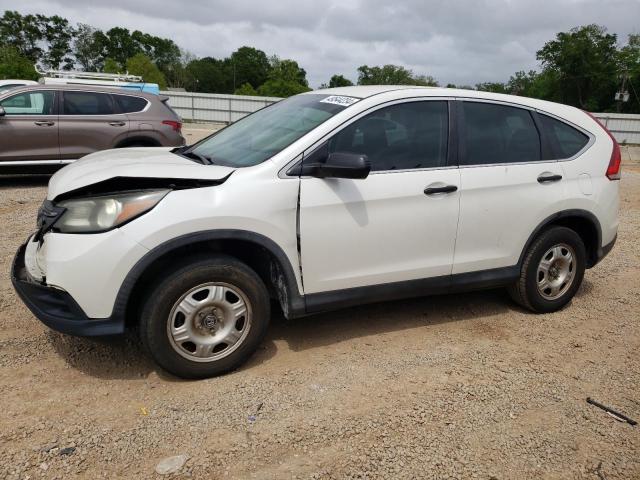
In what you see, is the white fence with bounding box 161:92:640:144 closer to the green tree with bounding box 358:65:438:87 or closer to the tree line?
the tree line

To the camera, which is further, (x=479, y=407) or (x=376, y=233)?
(x=376, y=233)

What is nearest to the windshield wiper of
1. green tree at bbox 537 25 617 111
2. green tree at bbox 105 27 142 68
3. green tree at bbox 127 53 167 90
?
green tree at bbox 537 25 617 111

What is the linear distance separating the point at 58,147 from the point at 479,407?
26.8ft

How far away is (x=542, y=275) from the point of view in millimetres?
4176

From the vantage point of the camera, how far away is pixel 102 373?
124 inches

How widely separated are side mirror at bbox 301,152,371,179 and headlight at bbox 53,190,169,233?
89 cm

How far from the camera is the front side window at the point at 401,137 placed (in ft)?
11.0

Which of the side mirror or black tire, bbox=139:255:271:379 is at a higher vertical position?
the side mirror

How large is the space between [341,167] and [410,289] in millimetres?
1086

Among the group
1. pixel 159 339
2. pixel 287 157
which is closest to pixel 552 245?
pixel 287 157

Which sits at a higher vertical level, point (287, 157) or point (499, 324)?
point (287, 157)

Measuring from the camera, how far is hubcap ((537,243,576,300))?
13.6 feet

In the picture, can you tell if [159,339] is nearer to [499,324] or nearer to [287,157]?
[287,157]

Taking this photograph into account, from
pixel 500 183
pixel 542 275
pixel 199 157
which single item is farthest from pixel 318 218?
pixel 542 275
